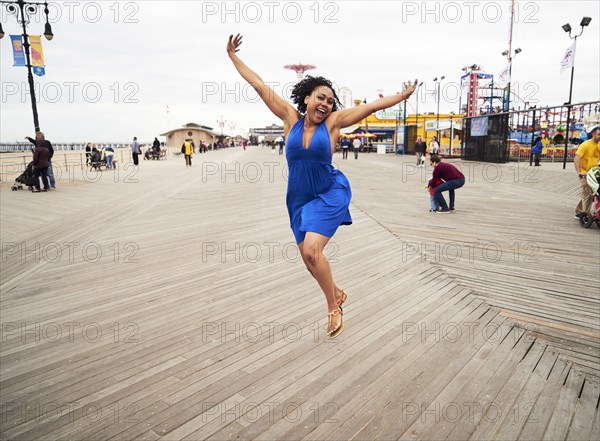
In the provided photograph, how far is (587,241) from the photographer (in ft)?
22.4

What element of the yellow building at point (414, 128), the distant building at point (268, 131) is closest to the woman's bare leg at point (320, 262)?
the yellow building at point (414, 128)

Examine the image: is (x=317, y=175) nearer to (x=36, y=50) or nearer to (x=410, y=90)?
(x=410, y=90)

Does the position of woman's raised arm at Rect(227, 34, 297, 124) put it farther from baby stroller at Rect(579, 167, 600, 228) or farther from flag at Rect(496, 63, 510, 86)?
flag at Rect(496, 63, 510, 86)

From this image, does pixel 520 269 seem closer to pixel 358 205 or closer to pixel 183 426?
pixel 183 426

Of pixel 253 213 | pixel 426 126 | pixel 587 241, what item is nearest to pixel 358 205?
pixel 253 213

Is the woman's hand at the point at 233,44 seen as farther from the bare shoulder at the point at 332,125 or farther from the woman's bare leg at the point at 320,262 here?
the woman's bare leg at the point at 320,262

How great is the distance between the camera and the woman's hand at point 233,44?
11.7ft

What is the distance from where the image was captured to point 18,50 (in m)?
14.6

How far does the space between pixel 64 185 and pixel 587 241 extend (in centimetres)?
1563

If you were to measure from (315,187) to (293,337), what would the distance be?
→ 1.23 m

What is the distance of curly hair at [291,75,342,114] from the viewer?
11.0 feet

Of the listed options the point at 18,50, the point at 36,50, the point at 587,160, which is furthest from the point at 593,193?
the point at 18,50

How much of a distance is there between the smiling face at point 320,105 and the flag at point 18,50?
50.8 ft

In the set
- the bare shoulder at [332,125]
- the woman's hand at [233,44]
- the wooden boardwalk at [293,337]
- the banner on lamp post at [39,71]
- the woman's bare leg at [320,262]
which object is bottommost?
the wooden boardwalk at [293,337]
